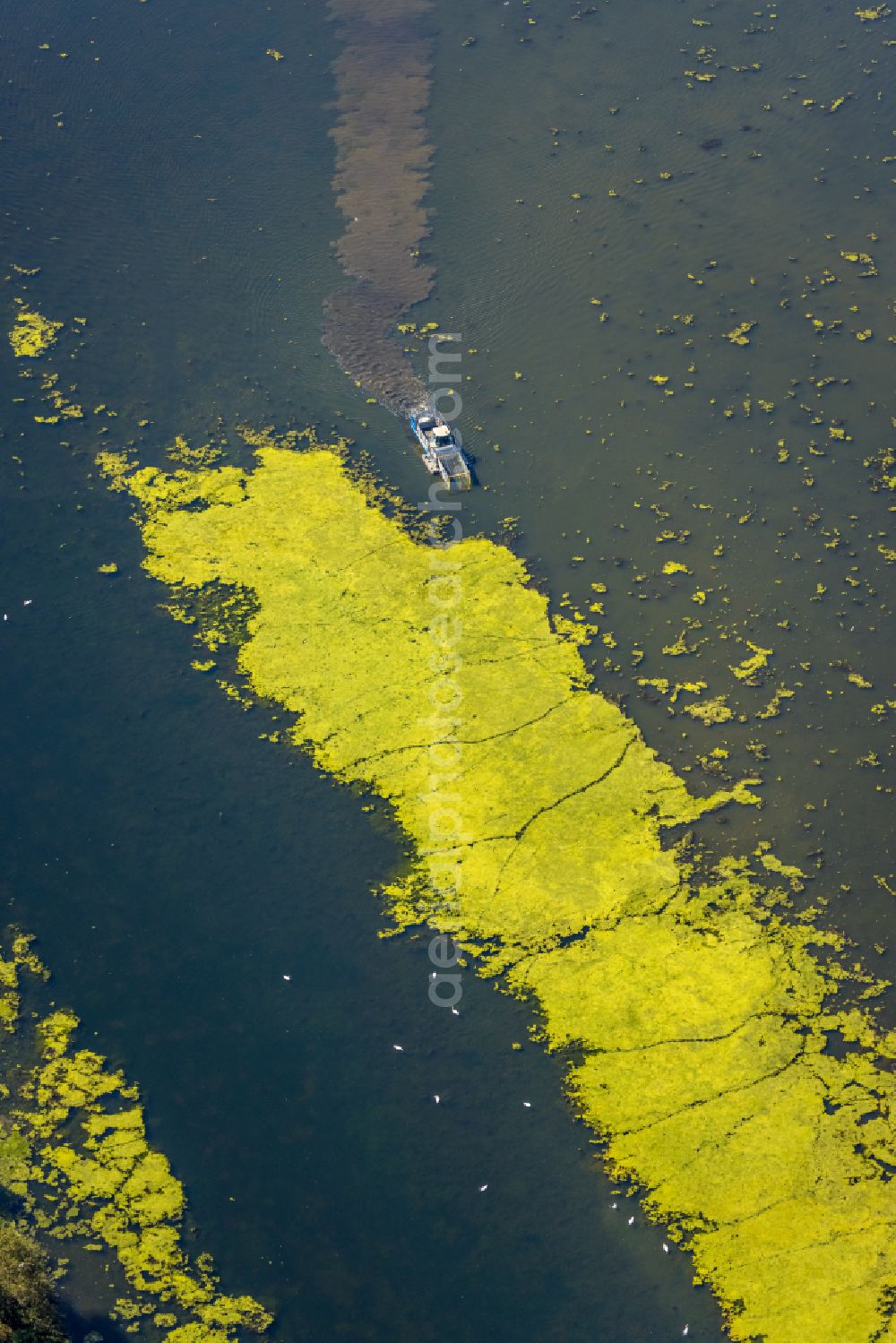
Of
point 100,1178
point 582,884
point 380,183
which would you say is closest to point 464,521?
point 582,884

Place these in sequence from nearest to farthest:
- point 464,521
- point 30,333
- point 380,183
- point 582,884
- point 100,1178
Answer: point 100,1178 → point 582,884 → point 464,521 → point 30,333 → point 380,183

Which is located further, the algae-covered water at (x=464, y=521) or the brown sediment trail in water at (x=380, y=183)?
the brown sediment trail in water at (x=380, y=183)

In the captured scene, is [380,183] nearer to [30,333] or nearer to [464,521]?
[30,333]

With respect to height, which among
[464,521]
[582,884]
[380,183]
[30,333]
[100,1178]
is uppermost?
[380,183]

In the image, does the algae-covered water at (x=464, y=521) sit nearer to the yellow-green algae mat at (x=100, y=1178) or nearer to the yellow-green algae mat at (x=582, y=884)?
the yellow-green algae mat at (x=100, y=1178)

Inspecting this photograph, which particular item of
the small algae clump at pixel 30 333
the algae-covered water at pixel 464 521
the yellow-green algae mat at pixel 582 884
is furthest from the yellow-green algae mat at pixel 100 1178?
the small algae clump at pixel 30 333

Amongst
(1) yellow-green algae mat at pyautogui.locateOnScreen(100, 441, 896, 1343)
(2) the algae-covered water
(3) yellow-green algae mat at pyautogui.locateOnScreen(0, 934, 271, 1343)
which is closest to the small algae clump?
(2) the algae-covered water
